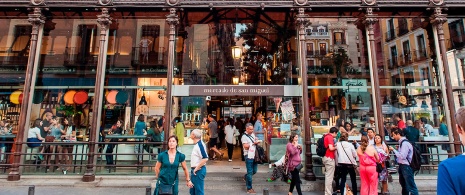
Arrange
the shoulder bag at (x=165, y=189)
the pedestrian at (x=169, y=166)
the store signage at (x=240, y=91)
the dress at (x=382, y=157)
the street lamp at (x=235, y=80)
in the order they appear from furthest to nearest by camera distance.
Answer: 1. the street lamp at (x=235, y=80)
2. the store signage at (x=240, y=91)
3. the dress at (x=382, y=157)
4. the pedestrian at (x=169, y=166)
5. the shoulder bag at (x=165, y=189)

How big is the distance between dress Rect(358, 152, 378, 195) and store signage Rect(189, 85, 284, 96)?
4.26 meters

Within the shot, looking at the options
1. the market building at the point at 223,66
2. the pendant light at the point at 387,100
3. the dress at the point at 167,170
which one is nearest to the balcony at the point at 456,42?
the market building at the point at 223,66

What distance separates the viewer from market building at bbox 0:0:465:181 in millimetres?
9562

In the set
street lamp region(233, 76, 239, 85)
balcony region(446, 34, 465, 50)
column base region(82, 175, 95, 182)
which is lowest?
column base region(82, 175, 95, 182)

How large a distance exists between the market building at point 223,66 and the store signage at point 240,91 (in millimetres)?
57

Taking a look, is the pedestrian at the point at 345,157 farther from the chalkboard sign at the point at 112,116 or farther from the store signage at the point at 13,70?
the store signage at the point at 13,70

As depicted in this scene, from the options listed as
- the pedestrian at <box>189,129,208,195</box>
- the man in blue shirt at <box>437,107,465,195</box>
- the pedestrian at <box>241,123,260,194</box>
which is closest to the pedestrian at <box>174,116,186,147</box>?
the pedestrian at <box>241,123,260,194</box>

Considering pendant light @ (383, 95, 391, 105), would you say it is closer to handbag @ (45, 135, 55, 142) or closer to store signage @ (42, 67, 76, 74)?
handbag @ (45, 135, 55, 142)

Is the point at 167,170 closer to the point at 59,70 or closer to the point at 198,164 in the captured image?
the point at 198,164

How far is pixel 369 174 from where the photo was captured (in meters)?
6.52

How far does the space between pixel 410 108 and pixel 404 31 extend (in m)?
3.51

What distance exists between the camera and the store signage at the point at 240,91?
10.1 m

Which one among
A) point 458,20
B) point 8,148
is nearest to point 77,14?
point 8,148

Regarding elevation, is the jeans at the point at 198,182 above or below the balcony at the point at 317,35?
below
